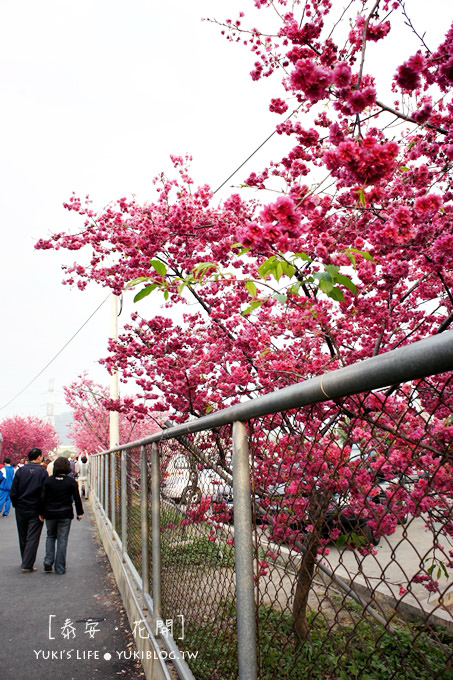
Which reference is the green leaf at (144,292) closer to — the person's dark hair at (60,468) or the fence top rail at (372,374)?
the fence top rail at (372,374)

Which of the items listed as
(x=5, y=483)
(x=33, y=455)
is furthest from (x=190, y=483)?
(x=5, y=483)

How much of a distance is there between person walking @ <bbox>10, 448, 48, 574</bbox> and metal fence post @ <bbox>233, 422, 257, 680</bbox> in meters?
7.36

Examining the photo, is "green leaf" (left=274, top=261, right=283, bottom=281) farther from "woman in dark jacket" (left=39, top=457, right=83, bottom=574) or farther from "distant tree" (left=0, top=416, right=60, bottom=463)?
"distant tree" (left=0, top=416, right=60, bottom=463)

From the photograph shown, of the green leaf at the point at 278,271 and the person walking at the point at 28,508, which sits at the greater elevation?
the green leaf at the point at 278,271

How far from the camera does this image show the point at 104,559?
30.1ft

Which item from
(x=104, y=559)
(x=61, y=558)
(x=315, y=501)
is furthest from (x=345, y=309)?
(x=104, y=559)

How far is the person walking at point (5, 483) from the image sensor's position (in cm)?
1514

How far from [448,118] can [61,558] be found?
8018 mm

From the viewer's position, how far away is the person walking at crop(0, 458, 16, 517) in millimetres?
15141

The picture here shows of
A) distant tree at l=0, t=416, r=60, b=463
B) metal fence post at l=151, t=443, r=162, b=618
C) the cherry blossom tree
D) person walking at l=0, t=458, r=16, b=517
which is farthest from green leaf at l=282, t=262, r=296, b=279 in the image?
distant tree at l=0, t=416, r=60, b=463

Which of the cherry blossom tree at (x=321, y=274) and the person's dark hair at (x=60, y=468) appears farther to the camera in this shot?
the person's dark hair at (x=60, y=468)

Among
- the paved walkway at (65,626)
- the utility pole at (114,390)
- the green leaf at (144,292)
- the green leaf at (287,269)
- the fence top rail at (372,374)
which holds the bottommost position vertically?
the paved walkway at (65,626)

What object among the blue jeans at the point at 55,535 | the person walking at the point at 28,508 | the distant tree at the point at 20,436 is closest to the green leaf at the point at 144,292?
the blue jeans at the point at 55,535

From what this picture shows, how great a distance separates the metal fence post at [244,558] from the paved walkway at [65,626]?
2.74m
